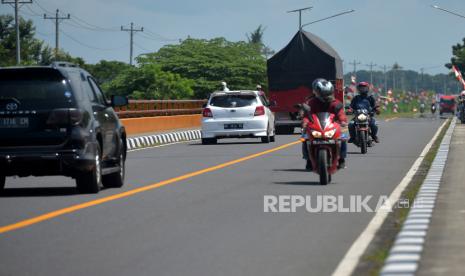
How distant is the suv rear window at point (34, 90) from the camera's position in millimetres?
16625

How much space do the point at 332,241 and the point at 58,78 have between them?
6.45 m

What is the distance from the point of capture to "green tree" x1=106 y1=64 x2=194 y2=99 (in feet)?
250

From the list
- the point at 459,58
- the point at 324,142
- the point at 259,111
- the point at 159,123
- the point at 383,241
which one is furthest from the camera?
the point at 459,58

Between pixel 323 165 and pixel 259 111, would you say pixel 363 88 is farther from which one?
pixel 323 165

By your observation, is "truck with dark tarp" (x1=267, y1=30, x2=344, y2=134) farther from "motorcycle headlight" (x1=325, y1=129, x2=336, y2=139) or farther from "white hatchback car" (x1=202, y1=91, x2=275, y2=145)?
"motorcycle headlight" (x1=325, y1=129, x2=336, y2=139)

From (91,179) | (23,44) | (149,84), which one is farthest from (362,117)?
(23,44)

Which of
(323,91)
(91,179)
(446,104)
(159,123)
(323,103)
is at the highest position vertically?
(323,91)

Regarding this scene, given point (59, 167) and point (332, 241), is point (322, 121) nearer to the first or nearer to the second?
point (59, 167)

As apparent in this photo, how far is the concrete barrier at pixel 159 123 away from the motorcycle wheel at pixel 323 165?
2482cm

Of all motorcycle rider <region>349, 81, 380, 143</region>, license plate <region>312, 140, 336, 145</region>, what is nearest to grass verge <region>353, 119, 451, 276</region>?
license plate <region>312, 140, 336, 145</region>

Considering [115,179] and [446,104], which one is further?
[446,104]

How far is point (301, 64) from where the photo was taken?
4747 cm

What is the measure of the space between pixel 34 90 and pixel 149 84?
206 ft


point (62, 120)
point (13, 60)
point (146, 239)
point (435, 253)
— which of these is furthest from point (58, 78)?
point (13, 60)
